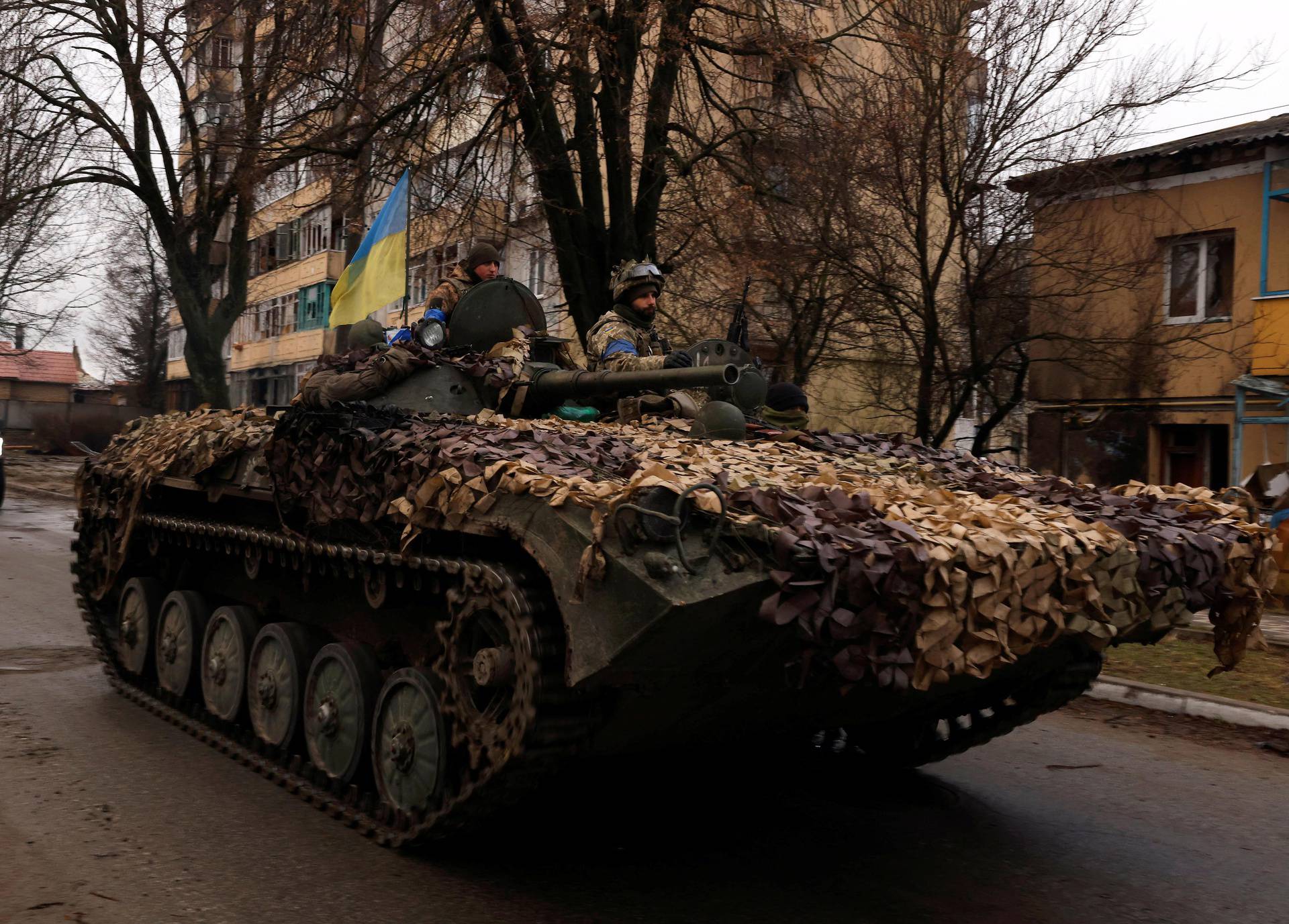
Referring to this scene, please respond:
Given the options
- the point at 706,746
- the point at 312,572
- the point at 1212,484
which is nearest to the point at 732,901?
the point at 706,746

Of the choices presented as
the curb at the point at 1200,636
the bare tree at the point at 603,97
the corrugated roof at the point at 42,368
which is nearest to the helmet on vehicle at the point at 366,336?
the bare tree at the point at 603,97

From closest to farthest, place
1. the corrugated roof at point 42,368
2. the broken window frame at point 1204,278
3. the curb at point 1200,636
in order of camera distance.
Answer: the curb at point 1200,636 < the broken window frame at point 1204,278 < the corrugated roof at point 42,368

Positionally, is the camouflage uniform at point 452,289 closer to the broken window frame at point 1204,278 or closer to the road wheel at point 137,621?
the road wheel at point 137,621

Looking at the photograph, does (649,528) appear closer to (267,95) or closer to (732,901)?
(732,901)

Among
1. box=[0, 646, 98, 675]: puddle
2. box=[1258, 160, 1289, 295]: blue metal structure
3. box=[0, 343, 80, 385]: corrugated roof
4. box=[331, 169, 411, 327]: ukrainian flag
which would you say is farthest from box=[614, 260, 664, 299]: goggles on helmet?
box=[0, 343, 80, 385]: corrugated roof

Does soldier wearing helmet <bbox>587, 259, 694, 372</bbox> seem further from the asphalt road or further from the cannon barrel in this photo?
the asphalt road

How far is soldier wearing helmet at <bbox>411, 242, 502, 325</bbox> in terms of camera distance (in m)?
6.65

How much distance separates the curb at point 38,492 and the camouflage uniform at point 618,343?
61.5 feet

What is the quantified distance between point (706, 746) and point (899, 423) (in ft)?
45.3

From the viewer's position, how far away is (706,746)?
192 inches

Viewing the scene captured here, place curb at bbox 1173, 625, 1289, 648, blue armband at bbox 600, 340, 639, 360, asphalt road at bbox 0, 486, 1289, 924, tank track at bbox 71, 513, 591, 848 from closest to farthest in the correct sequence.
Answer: tank track at bbox 71, 513, 591, 848
asphalt road at bbox 0, 486, 1289, 924
blue armband at bbox 600, 340, 639, 360
curb at bbox 1173, 625, 1289, 648

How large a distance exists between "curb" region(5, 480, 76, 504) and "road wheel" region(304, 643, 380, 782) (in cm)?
1883

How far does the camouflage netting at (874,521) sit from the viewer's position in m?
3.50

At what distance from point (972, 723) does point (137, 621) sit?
14.8 feet
